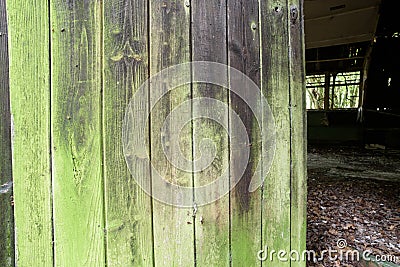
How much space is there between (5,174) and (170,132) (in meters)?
0.52

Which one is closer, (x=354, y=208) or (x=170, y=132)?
(x=170, y=132)

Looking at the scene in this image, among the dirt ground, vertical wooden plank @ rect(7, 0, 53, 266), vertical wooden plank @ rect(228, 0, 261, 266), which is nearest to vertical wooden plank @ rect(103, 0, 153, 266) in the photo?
vertical wooden plank @ rect(7, 0, 53, 266)

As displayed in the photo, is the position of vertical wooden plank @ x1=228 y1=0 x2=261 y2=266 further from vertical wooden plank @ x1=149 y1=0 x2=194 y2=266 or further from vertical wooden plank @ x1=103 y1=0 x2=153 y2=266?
vertical wooden plank @ x1=103 y1=0 x2=153 y2=266

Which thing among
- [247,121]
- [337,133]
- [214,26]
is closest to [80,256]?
[247,121]

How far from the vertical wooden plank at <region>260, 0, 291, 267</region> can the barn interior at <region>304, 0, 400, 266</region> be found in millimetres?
872

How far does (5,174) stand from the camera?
94 centimetres

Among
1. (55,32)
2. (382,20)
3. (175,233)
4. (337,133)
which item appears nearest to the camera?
(55,32)

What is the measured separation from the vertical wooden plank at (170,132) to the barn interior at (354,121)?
118 cm

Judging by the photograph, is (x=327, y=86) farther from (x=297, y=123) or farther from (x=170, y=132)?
(x=170, y=132)

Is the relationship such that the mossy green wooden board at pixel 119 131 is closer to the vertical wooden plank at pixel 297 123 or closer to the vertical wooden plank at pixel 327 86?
the vertical wooden plank at pixel 297 123

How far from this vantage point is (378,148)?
7332 millimetres

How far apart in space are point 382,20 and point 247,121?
282 inches

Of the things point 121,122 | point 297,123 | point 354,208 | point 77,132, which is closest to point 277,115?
point 297,123

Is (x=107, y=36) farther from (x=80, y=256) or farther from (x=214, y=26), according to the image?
(x=80, y=256)
